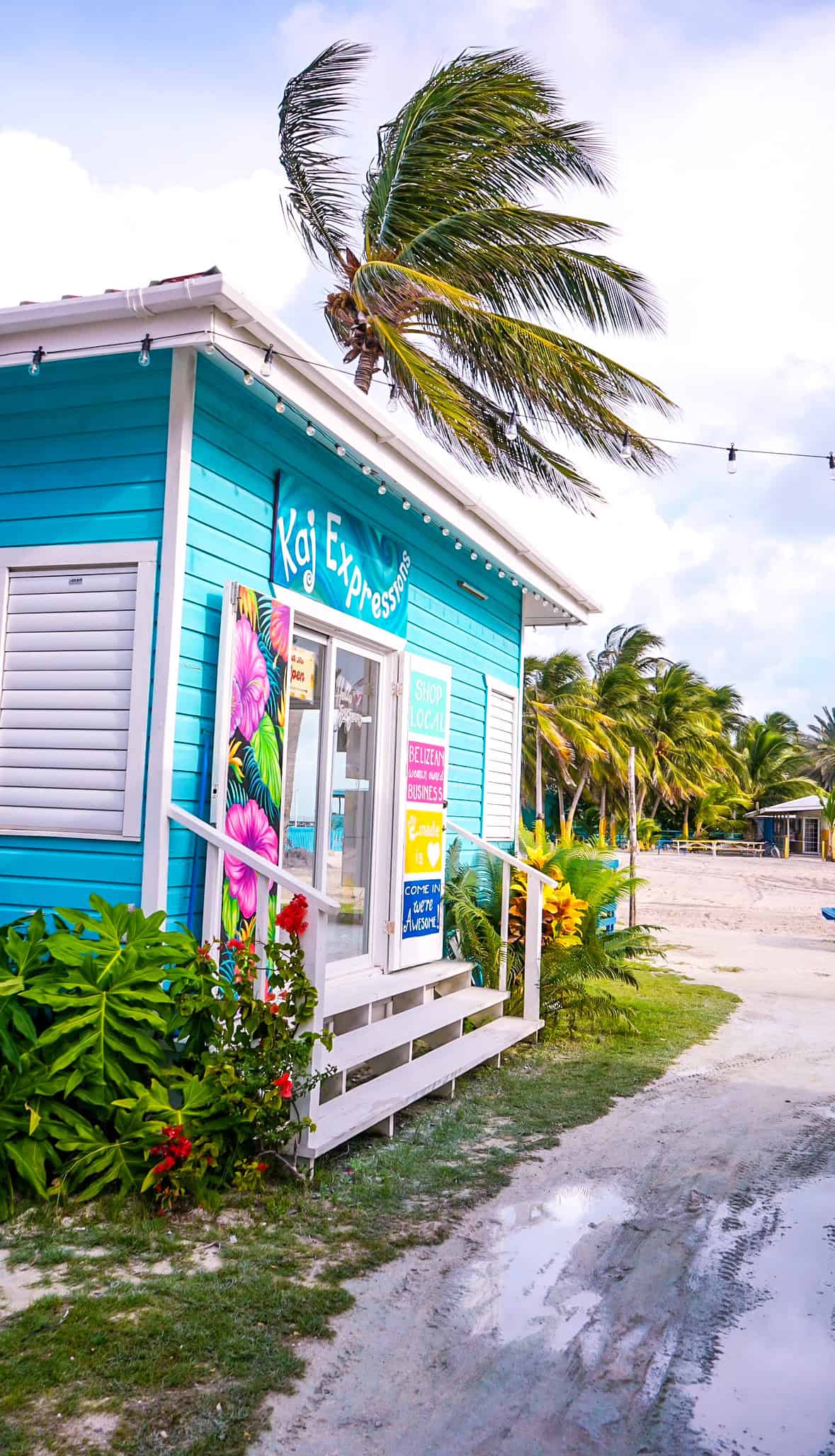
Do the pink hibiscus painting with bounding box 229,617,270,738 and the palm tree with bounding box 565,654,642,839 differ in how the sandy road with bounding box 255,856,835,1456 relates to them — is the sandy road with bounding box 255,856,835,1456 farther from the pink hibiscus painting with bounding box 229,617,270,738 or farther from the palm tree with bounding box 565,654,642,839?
the palm tree with bounding box 565,654,642,839

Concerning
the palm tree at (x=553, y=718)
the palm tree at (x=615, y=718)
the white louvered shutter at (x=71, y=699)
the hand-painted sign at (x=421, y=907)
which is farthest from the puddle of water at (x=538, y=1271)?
the palm tree at (x=615, y=718)

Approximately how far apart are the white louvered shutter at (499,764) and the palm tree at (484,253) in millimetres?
2261

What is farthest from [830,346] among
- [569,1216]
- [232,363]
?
[569,1216]

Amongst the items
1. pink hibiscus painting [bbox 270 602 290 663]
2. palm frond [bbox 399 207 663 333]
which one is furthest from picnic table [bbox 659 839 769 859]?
pink hibiscus painting [bbox 270 602 290 663]

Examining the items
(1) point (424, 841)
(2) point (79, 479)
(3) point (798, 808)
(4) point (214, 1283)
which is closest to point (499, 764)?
(1) point (424, 841)

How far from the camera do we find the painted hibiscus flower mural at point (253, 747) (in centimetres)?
487

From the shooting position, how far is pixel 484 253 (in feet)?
32.1

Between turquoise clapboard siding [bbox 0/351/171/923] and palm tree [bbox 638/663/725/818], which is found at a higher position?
palm tree [bbox 638/663/725/818]

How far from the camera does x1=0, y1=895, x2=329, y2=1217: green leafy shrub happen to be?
12.6 ft

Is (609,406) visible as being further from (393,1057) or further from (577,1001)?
(393,1057)

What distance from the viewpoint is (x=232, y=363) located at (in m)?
4.73

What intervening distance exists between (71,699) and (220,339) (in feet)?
5.96

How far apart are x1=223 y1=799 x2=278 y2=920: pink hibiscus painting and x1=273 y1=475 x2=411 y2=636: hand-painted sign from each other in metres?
1.34

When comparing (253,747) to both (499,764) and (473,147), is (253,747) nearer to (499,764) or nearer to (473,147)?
(499,764)
